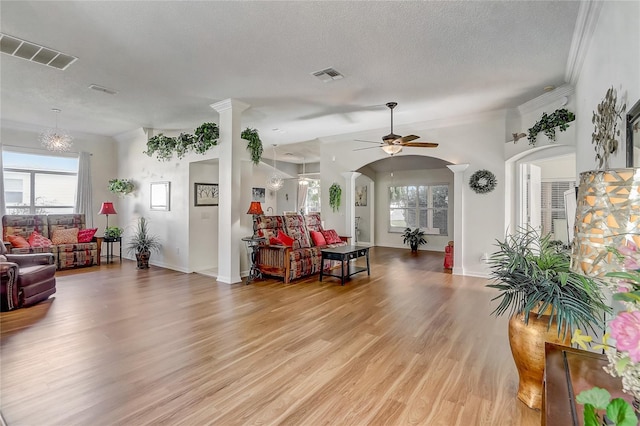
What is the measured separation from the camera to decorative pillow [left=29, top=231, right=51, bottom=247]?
6332mm

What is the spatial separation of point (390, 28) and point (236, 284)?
4327mm

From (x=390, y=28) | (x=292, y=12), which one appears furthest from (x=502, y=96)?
(x=292, y=12)

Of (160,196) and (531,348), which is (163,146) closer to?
(160,196)

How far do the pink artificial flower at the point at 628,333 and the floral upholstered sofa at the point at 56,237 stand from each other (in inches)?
324

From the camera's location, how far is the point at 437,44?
3396 millimetres

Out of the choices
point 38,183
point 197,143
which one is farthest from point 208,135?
point 38,183

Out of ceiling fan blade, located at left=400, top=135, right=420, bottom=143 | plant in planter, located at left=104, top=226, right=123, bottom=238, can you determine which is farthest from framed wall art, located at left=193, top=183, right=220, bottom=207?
ceiling fan blade, located at left=400, top=135, right=420, bottom=143

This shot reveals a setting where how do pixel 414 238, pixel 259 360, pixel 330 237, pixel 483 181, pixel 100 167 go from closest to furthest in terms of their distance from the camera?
pixel 259 360 < pixel 483 181 < pixel 330 237 < pixel 100 167 < pixel 414 238

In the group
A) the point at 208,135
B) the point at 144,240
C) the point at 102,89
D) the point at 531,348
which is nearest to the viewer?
the point at 531,348

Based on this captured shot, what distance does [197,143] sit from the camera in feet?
19.1

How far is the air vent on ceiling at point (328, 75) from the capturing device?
404 centimetres

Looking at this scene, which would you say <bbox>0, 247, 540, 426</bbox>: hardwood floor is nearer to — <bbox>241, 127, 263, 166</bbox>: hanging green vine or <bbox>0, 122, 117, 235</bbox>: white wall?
<bbox>241, 127, 263, 166</bbox>: hanging green vine

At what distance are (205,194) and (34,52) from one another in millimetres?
3575

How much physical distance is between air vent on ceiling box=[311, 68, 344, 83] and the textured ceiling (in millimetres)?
98
